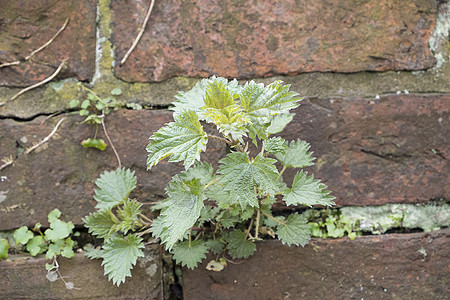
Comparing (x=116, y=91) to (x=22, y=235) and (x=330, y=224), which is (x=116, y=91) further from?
(x=330, y=224)

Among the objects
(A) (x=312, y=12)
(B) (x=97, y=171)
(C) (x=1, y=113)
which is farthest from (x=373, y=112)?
(C) (x=1, y=113)

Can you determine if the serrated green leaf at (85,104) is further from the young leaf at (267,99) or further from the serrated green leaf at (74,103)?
the young leaf at (267,99)

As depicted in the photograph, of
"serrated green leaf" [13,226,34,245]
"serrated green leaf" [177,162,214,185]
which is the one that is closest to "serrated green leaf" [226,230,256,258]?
"serrated green leaf" [177,162,214,185]

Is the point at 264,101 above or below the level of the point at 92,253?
above

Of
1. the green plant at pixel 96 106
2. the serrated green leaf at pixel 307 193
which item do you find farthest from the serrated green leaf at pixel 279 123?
the green plant at pixel 96 106

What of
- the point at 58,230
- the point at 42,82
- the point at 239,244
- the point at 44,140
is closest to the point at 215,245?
the point at 239,244

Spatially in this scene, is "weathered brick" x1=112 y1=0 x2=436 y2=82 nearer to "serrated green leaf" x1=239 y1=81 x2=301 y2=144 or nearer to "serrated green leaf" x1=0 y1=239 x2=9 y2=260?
"serrated green leaf" x1=239 y1=81 x2=301 y2=144

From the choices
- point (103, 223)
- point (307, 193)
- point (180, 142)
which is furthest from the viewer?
point (103, 223)

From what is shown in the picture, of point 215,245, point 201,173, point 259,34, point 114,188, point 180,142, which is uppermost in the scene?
point 259,34
